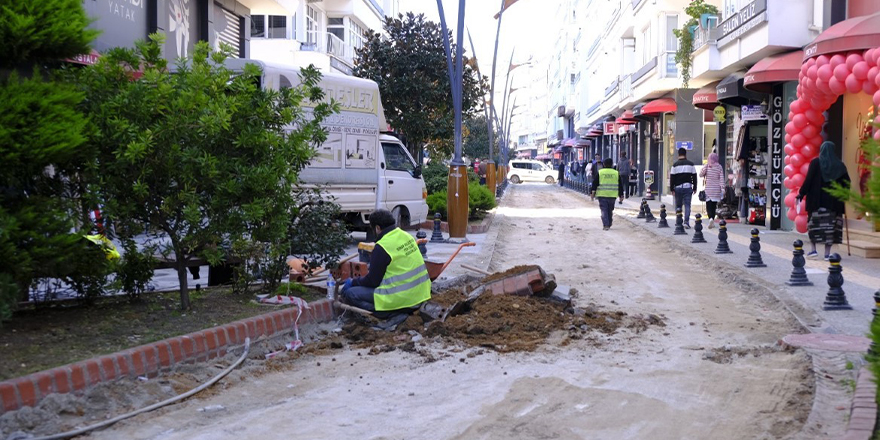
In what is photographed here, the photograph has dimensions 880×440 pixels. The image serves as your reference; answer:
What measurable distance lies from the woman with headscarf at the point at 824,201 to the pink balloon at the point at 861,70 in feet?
3.66

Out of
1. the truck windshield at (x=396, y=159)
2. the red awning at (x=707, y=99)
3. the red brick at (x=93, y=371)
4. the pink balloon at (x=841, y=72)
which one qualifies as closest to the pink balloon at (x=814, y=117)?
the pink balloon at (x=841, y=72)

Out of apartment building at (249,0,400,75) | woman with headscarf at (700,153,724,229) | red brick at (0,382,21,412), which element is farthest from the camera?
apartment building at (249,0,400,75)

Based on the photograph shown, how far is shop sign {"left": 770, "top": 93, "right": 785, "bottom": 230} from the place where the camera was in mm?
19969

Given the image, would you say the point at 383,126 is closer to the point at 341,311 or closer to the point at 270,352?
the point at 341,311

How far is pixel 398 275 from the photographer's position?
28.1 feet

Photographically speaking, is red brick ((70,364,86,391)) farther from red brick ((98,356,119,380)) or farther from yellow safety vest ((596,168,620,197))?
yellow safety vest ((596,168,620,197))

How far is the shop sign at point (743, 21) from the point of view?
765 inches

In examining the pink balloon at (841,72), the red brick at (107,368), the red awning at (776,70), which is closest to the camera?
the red brick at (107,368)

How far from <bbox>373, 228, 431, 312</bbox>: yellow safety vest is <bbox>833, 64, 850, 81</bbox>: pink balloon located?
8.96m

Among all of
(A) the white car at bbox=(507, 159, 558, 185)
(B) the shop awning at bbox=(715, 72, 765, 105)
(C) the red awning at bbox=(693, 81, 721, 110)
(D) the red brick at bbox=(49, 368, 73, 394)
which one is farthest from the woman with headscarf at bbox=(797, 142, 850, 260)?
(A) the white car at bbox=(507, 159, 558, 185)

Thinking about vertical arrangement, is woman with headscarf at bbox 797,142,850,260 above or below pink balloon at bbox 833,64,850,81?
below

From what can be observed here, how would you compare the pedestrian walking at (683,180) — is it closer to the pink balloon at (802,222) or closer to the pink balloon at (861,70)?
the pink balloon at (802,222)

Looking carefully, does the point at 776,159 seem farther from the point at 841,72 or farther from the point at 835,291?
the point at 835,291

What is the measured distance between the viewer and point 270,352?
7750 millimetres
